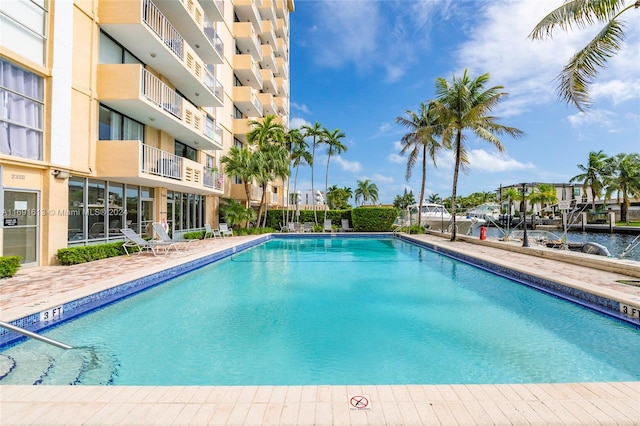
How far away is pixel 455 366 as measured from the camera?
4.27m

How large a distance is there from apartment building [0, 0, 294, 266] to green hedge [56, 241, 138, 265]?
363 mm

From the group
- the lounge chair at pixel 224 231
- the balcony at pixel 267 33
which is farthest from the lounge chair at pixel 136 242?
the balcony at pixel 267 33

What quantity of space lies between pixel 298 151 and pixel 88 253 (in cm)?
2072

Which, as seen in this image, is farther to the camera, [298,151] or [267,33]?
[267,33]

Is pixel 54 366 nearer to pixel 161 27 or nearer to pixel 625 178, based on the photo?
pixel 161 27

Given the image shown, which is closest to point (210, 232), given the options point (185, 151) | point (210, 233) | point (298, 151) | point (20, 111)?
point (210, 233)

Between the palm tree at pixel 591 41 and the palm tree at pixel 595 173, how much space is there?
4554 cm

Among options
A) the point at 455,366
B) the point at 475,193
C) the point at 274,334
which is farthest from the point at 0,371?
the point at 475,193

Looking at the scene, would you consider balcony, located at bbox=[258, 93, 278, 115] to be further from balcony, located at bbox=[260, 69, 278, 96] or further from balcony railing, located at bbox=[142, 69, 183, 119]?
balcony railing, located at bbox=[142, 69, 183, 119]

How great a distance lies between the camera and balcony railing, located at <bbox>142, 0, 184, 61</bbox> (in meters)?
11.2

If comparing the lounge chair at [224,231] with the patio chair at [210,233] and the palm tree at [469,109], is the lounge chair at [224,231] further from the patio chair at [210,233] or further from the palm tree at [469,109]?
the palm tree at [469,109]

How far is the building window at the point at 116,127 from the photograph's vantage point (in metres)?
11.0

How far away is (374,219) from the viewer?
25828 mm

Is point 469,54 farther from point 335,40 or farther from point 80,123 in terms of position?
point 80,123
